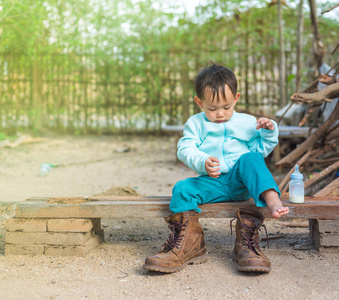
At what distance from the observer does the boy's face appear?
249 centimetres

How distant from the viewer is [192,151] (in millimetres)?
2506

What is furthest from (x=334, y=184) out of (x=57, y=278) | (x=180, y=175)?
(x=180, y=175)

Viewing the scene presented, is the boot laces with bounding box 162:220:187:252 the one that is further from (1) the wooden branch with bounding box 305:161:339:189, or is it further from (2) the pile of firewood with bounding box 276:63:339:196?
(1) the wooden branch with bounding box 305:161:339:189

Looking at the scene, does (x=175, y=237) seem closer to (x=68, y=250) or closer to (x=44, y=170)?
(x=68, y=250)

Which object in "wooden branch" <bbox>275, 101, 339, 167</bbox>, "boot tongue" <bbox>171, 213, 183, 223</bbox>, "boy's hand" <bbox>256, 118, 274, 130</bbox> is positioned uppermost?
"boy's hand" <bbox>256, 118, 274, 130</bbox>

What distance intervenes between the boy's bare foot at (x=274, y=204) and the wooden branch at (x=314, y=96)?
3.01ft

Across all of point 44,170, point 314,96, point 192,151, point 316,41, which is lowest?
point 44,170

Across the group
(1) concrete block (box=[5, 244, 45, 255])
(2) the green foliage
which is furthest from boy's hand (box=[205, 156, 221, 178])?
(2) the green foliage

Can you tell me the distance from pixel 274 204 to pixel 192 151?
0.56 m

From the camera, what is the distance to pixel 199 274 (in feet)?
7.74

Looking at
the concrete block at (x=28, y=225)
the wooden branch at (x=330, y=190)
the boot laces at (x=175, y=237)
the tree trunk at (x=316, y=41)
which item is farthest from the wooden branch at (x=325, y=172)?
the tree trunk at (x=316, y=41)

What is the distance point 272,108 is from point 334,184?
6.58 m

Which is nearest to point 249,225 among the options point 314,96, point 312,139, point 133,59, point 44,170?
point 314,96

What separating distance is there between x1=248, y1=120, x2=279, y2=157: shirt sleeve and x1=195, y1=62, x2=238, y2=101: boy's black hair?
12.0 inches
